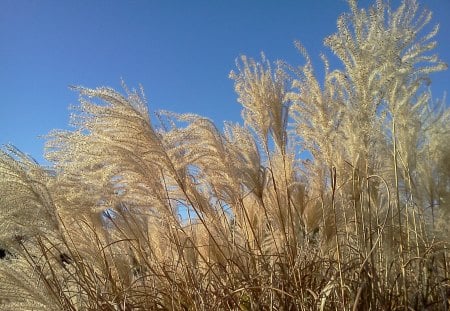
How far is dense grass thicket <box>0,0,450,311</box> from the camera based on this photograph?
9.77 feet

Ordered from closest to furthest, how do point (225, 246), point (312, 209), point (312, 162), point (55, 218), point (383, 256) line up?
point (55, 218) < point (383, 256) < point (225, 246) < point (312, 162) < point (312, 209)

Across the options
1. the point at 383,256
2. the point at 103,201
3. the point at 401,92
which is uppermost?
the point at 401,92

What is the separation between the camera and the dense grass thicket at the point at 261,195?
9.77 ft

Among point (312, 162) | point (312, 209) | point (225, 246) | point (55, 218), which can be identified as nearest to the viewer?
point (55, 218)

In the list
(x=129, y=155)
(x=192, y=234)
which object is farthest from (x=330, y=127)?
(x=192, y=234)

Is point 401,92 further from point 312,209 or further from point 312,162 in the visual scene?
point 312,209

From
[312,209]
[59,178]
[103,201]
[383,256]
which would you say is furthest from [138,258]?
[383,256]

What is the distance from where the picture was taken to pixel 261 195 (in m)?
3.52

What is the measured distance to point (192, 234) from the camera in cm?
400

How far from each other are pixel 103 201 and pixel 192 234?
2.48ft

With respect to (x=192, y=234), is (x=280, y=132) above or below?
above

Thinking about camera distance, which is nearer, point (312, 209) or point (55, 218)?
point (55, 218)

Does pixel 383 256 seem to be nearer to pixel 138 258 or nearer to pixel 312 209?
pixel 312 209

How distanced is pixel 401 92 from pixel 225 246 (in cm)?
144
